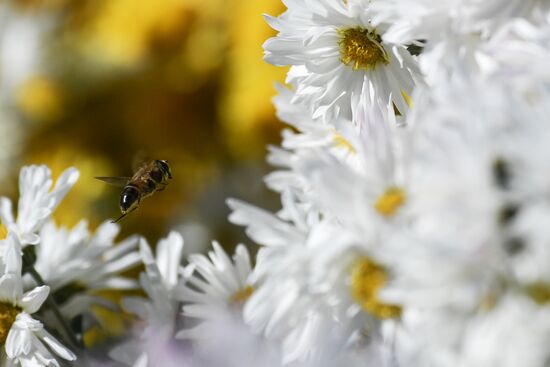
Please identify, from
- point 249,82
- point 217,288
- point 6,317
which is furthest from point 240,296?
point 249,82

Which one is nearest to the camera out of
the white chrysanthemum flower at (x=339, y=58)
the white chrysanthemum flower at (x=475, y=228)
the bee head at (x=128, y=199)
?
the white chrysanthemum flower at (x=475, y=228)

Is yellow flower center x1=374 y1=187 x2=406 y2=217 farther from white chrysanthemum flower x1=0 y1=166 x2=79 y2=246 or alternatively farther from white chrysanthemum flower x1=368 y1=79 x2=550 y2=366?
white chrysanthemum flower x1=0 y1=166 x2=79 y2=246

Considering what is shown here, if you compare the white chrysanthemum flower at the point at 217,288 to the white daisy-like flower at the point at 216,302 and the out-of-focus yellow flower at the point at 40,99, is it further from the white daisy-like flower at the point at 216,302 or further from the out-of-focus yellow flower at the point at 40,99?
the out-of-focus yellow flower at the point at 40,99

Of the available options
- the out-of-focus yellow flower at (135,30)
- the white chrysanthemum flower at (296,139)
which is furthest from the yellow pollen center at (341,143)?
the out-of-focus yellow flower at (135,30)

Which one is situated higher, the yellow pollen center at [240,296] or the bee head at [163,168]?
the bee head at [163,168]

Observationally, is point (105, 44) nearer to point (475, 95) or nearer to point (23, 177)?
point (23, 177)
